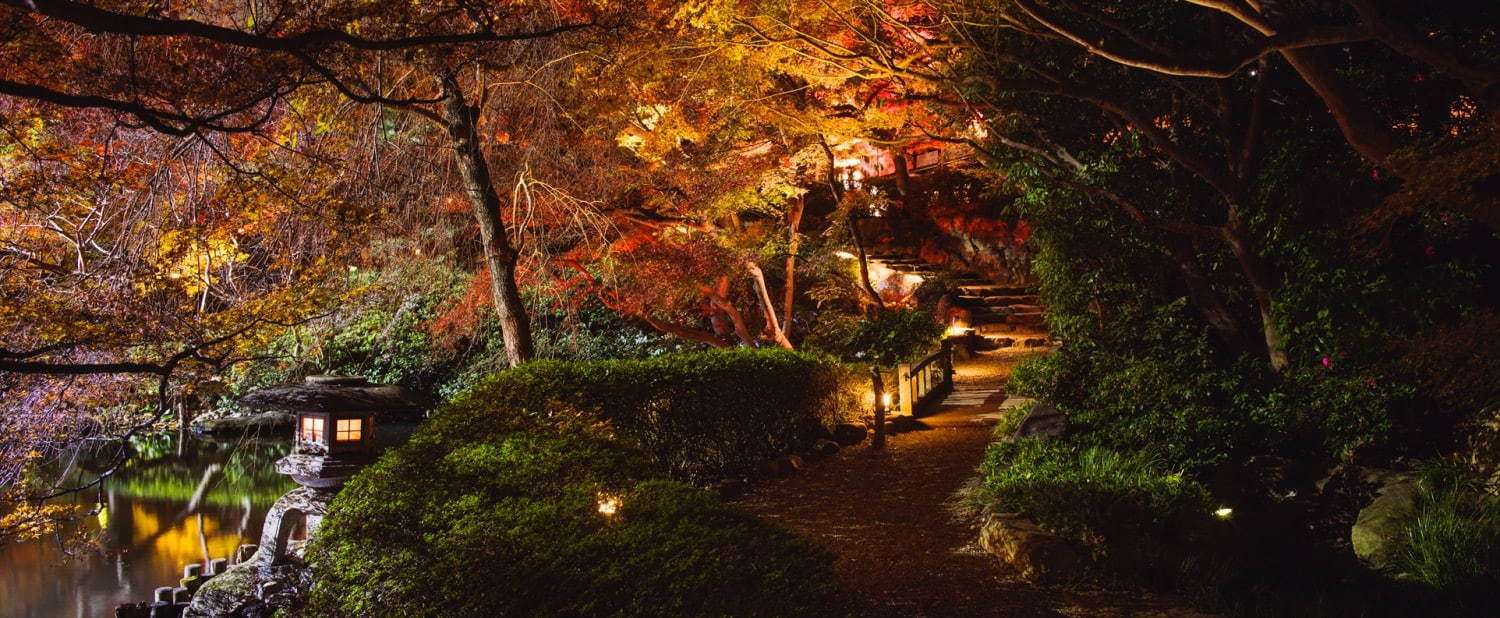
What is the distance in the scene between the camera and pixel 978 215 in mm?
24484

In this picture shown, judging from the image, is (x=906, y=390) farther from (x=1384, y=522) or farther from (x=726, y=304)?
(x=1384, y=522)

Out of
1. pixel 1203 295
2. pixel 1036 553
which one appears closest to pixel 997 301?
pixel 1203 295

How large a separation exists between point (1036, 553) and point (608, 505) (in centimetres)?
298

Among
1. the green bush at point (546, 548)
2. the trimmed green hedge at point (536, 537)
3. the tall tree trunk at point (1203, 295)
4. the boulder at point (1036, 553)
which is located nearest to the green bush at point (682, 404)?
the trimmed green hedge at point (536, 537)

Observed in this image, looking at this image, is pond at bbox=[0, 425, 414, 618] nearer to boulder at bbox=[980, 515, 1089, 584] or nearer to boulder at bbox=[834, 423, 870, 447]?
boulder at bbox=[834, 423, 870, 447]

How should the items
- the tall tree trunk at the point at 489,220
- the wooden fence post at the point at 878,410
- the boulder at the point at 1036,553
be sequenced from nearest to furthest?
the boulder at the point at 1036,553 → the tall tree trunk at the point at 489,220 → the wooden fence post at the point at 878,410

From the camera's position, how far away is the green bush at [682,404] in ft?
22.9

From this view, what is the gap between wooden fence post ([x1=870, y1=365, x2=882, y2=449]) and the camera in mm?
11367

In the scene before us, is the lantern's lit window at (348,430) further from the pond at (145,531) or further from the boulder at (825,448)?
the boulder at (825,448)

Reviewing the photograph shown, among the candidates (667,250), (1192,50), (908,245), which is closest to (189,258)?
(667,250)

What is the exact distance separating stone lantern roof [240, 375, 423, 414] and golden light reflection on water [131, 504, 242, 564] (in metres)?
5.90

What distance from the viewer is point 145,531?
44.9ft

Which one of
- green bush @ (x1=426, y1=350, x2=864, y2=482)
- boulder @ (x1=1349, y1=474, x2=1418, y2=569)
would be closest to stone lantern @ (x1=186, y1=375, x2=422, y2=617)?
green bush @ (x1=426, y1=350, x2=864, y2=482)

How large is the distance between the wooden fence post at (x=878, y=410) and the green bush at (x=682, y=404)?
23.8 inches
